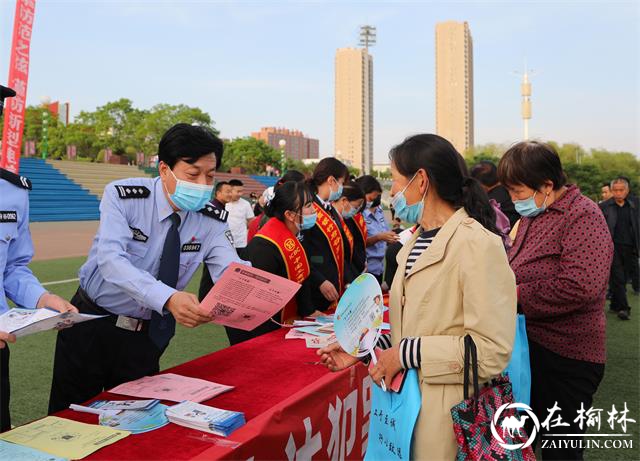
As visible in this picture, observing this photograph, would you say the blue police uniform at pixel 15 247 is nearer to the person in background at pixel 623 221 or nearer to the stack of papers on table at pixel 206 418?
the stack of papers on table at pixel 206 418

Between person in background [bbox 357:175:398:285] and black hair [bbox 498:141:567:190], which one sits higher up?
black hair [bbox 498:141:567:190]

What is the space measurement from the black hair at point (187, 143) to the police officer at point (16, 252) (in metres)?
0.52

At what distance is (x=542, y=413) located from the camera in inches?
79.7

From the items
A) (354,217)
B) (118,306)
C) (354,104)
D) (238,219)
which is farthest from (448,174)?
(354,104)

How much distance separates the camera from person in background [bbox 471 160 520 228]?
3.64 metres

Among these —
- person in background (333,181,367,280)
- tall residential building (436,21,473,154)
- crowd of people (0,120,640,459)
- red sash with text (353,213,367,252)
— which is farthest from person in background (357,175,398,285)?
tall residential building (436,21,473,154)

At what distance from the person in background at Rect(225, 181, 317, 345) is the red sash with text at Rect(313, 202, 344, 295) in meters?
0.27

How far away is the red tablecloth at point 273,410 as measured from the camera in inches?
51.4

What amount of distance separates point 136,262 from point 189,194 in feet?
1.04

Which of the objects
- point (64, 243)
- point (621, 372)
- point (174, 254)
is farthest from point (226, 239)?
point (64, 243)

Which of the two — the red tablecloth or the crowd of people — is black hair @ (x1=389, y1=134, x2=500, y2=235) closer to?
the crowd of people

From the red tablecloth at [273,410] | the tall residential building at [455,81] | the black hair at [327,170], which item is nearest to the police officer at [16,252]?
the red tablecloth at [273,410]

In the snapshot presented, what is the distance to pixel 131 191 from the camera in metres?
1.84

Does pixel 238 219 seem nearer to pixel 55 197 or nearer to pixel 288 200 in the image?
pixel 288 200
